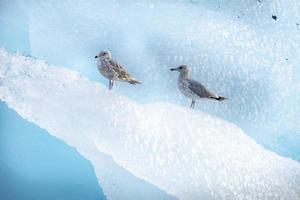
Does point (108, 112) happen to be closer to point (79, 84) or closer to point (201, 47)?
point (79, 84)

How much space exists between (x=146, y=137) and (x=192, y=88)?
29cm

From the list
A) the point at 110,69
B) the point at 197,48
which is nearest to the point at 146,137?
the point at 110,69

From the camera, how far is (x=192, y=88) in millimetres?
1931

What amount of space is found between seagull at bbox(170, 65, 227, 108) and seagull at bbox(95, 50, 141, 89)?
196 mm

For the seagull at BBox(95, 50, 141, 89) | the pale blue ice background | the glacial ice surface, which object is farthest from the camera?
the glacial ice surface

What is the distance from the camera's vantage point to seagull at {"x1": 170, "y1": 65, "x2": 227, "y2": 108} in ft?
6.32

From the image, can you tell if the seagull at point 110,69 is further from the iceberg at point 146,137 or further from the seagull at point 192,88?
the seagull at point 192,88

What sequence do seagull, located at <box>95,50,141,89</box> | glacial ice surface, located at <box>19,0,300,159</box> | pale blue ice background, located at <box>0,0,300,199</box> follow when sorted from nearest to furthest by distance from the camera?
pale blue ice background, located at <box>0,0,300,199</box>
seagull, located at <box>95,50,141,89</box>
glacial ice surface, located at <box>19,0,300,159</box>

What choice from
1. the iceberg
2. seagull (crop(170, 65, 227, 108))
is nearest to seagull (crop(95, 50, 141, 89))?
the iceberg

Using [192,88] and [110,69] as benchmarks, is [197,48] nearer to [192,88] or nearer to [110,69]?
[192,88]

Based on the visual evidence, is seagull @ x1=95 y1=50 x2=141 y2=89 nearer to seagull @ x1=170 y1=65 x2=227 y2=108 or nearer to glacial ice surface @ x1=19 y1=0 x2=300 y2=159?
glacial ice surface @ x1=19 y1=0 x2=300 y2=159

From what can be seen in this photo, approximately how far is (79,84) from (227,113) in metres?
0.58

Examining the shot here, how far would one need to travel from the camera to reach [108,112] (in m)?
1.79

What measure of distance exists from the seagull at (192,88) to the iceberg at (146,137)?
0.06 m
